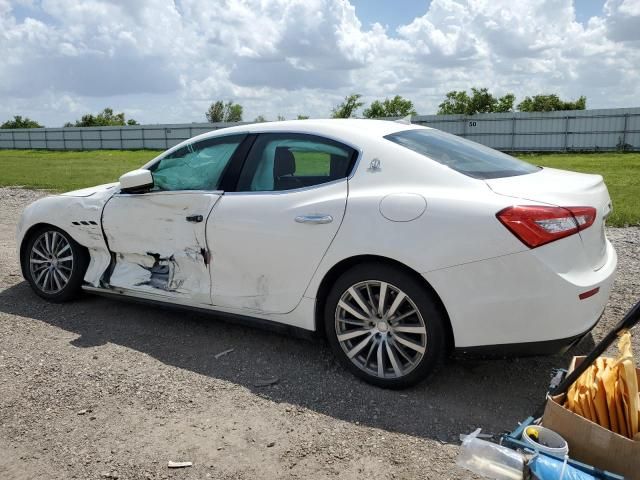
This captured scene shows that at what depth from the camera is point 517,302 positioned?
3.08 meters

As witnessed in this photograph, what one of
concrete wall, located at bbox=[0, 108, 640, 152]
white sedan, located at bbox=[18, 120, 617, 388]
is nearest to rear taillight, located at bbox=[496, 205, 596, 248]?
white sedan, located at bbox=[18, 120, 617, 388]

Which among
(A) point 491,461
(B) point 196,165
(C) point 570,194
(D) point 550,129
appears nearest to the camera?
(A) point 491,461

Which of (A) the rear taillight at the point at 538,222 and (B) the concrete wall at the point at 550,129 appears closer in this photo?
(A) the rear taillight at the point at 538,222

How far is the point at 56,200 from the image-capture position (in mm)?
5141

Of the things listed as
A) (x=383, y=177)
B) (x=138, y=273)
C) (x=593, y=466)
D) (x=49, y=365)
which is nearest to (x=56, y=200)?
(x=138, y=273)

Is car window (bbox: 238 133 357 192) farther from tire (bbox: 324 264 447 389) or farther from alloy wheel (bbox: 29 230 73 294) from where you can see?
alloy wheel (bbox: 29 230 73 294)

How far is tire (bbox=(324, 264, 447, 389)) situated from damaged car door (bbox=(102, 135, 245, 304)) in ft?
3.68

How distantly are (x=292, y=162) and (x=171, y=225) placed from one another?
3.52 feet

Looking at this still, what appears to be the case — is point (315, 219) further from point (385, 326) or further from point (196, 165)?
point (196, 165)

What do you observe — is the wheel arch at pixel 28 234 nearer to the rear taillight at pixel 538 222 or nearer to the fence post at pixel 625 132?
the rear taillight at pixel 538 222

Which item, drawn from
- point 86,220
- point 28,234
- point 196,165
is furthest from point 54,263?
point 196,165

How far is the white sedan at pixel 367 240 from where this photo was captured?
310 centimetres

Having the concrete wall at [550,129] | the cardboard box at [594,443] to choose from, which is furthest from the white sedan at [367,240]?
the concrete wall at [550,129]

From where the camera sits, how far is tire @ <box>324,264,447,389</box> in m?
3.32
